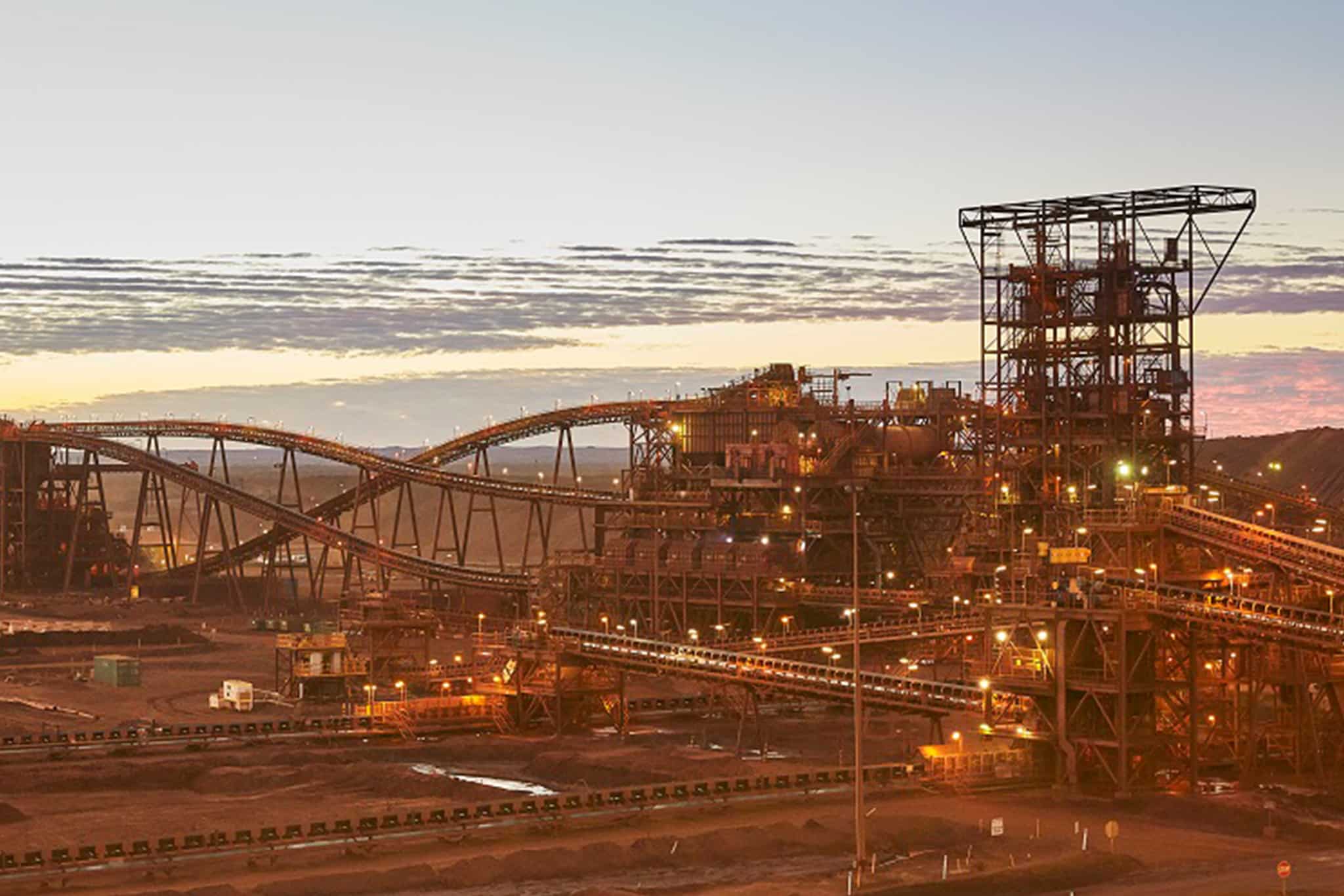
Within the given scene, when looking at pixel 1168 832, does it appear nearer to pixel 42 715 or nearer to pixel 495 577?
pixel 42 715

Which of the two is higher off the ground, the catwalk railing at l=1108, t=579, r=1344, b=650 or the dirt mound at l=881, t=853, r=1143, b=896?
the catwalk railing at l=1108, t=579, r=1344, b=650

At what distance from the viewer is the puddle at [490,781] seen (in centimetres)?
6981

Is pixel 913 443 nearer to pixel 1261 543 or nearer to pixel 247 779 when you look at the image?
pixel 1261 543

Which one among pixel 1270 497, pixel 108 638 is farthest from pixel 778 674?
pixel 108 638

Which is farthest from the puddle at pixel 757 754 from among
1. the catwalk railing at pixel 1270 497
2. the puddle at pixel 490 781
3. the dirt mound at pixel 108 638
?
the dirt mound at pixel 108 638

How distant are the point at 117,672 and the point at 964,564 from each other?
3915 centimetres

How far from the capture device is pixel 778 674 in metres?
75.7

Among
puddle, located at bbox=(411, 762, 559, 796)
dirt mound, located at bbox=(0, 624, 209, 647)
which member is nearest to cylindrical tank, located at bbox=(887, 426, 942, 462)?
puddle, located at bbox=(411, 762, 559, 796)

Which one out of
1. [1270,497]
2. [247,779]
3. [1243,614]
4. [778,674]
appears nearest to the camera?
[1243,614]

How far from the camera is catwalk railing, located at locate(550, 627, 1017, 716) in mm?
71500

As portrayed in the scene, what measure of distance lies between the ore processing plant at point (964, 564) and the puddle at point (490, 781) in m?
7.95

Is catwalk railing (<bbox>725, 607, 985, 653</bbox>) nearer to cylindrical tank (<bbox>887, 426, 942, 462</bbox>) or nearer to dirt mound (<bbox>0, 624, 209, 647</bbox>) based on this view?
cylindrical tank (<bbox>887, 426, 942, 462</bbox>)

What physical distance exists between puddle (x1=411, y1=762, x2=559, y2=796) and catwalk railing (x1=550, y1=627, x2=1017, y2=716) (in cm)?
870

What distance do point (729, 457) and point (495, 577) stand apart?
19208 millimetres
